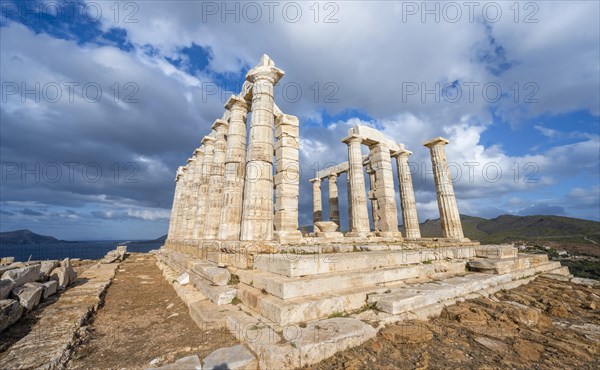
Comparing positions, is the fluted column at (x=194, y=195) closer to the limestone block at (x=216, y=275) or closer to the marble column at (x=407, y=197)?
the limestone block at (x=216, y=275)

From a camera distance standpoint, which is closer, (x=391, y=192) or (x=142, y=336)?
(x=142, y=336)

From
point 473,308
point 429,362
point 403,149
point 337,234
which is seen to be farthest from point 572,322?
point 403,149

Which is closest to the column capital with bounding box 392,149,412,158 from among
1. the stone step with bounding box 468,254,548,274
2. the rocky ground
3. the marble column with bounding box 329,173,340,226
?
the marble column with bounding box 329,173,340,226

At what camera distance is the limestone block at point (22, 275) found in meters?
5.47

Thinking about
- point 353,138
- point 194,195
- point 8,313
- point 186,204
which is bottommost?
point 8,313

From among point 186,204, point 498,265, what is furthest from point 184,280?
point 186,204

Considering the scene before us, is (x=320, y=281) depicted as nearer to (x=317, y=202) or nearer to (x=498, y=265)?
(x=498, y=265)

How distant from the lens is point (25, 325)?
4.41 meters

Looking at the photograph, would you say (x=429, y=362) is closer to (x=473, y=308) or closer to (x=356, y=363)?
(x=356, y=363)

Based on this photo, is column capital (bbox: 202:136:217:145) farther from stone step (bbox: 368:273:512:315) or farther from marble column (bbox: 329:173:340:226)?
stone step (bbox: 368:273:512:315)

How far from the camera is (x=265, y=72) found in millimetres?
9398

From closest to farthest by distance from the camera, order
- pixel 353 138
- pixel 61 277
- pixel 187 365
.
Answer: pixel 187 365 < pixel 61 277 < pixel 353 138

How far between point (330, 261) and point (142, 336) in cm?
390

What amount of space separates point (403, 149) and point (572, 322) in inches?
530
